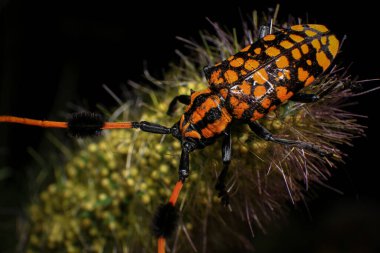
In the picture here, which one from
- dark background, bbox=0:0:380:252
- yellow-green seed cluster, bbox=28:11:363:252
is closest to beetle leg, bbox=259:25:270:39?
yellow-green seed cluster, bbox=28:11:363:252

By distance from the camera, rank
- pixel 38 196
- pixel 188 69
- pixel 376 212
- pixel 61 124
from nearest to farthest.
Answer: pixel 61 124, pixel 188 69, pixel 38 196, pixel 376 212

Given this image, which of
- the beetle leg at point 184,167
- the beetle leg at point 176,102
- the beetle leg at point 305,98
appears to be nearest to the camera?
the beetle leg at point 184,167

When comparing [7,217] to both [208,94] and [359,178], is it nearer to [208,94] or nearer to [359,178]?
[208,94]

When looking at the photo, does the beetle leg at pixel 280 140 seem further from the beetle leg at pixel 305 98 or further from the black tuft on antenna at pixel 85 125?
the black tuft on antenna at pixel 85 125

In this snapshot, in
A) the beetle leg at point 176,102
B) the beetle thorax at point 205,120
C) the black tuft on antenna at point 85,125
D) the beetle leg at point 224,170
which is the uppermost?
the beetle leg at point 176,102

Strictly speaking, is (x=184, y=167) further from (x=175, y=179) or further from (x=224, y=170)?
(x=175, y=179)

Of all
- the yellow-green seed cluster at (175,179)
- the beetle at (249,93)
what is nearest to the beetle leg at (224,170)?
the beetle at (249,93)

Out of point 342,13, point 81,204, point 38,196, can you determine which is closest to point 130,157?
point 81,204
